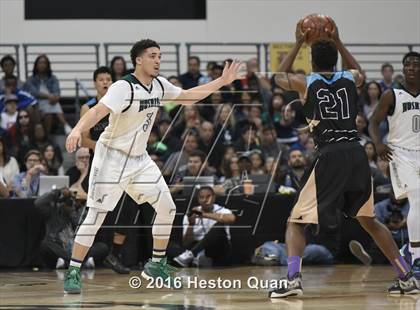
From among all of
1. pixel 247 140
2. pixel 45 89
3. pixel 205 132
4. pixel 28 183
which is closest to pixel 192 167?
pixel 205 132

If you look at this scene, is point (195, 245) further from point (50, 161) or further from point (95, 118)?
point (95, 118)

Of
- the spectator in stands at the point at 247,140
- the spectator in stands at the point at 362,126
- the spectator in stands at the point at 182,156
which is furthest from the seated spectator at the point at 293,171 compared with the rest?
the spectator in stands at the point at 362,126

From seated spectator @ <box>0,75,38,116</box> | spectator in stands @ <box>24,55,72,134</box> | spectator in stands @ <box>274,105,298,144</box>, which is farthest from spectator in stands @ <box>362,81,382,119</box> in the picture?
seated spectator @ <box>0,75,38,116</box>

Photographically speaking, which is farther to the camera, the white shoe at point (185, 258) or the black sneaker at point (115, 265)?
the white shoe at point (185, 258)

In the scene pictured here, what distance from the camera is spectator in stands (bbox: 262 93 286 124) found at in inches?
661

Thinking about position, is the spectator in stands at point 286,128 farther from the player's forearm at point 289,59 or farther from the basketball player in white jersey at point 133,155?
the player's forearm at point 289,59

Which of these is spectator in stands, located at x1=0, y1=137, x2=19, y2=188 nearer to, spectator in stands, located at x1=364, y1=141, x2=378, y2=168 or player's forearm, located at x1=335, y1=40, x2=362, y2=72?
spectator in stands, located at x1=364, y1=141, x2=378, y2=168

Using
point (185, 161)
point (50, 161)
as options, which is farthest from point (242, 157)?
point (50, 161)

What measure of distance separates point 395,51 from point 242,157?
7.00m

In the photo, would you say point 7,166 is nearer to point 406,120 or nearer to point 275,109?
point 275,109

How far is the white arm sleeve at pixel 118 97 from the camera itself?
8.91 m

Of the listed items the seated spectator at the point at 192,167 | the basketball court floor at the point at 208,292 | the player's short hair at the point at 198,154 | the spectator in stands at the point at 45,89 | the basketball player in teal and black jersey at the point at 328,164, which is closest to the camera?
the basketball court floor at the point at 208,292

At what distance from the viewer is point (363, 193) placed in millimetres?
8688

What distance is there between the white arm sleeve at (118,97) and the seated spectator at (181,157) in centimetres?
427
